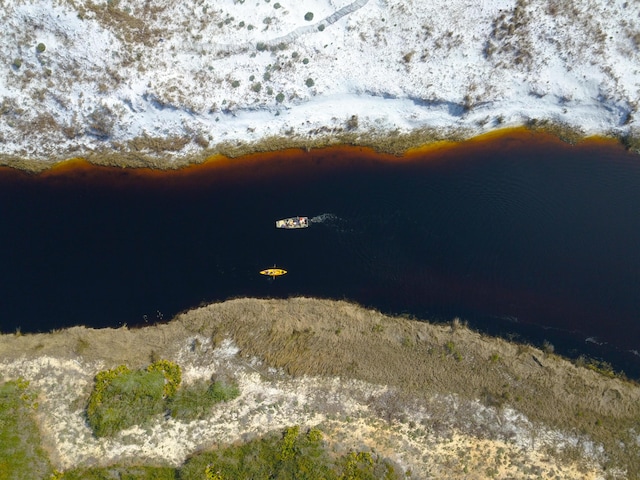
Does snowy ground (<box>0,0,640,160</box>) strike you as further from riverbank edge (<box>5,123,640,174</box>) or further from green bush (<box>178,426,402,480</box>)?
green bush (<box>178,426,402,480</box>)

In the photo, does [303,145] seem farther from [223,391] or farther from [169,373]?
[169,373]

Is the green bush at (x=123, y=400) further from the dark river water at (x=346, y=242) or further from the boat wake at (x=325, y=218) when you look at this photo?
the boat wake at (x=325, y=218)

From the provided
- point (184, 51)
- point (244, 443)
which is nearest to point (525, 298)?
point (244, 443)

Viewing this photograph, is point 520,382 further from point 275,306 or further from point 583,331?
point 275,306

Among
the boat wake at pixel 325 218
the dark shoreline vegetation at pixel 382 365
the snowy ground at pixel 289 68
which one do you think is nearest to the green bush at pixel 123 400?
the dark shoreline vegetation at pixel 382 365

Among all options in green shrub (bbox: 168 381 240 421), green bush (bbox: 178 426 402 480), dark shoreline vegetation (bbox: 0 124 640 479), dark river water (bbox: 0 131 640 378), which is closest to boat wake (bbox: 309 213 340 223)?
dark river water (bbox: 0 131 640 378)

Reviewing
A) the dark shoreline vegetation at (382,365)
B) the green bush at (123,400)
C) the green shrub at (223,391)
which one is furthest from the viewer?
the green shrub at (223,391)

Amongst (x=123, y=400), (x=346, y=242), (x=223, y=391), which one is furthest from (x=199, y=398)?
(x=346, y=242)
